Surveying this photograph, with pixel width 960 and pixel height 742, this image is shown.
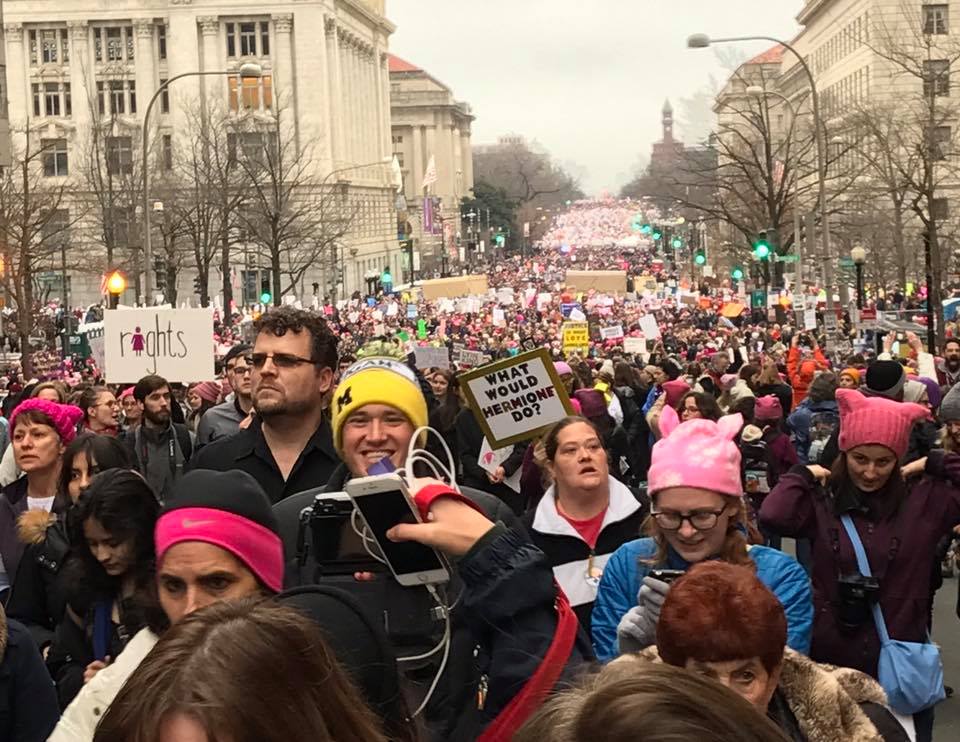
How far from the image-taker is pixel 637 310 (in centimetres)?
7481

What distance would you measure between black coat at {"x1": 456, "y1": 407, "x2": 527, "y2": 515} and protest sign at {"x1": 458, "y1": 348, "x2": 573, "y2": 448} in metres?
1.92

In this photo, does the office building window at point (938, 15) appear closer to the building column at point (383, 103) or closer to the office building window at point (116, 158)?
the office building window at point (116, 158)

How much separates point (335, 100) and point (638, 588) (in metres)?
102

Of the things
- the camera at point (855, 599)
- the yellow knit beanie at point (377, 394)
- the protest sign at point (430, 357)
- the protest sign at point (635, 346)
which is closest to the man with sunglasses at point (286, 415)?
the yellow knit beanie at point (377, 394)

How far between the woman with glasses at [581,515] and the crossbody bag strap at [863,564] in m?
0.85

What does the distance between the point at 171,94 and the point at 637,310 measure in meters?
34.1

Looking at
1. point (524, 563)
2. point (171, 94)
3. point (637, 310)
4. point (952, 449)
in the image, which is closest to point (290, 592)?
point (524, 563)

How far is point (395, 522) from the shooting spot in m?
3.65

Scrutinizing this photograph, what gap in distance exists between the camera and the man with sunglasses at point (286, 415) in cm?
610

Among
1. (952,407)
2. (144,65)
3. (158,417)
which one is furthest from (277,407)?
(144,65)

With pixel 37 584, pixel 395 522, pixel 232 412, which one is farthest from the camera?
pixel 232 412

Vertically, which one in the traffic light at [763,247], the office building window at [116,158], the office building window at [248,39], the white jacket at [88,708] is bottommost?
the traffic light at [763,247]

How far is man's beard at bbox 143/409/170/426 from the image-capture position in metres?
11.8

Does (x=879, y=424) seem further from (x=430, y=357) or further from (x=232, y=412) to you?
(x=430, y=357)
